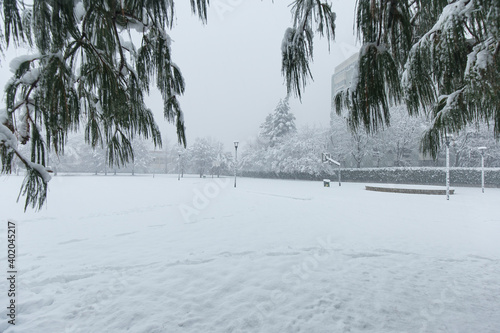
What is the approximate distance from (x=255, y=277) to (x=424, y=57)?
8.67 ft

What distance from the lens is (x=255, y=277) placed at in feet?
9.93

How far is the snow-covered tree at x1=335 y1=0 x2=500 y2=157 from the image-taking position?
117 centimetres

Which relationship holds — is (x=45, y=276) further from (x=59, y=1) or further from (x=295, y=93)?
(x=295, y=93)

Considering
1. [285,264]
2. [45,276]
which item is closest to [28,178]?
[45,276]

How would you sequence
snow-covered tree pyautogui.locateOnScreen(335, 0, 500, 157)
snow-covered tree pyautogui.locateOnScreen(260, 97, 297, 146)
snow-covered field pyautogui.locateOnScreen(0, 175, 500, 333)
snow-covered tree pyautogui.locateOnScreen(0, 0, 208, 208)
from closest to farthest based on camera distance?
snow-covered tree pyautogui.locateOnScreen(335, 0, 500, 157)
snow-covered tree pyautogui.locateOnScreen(0, 0, 208, 208)
snow-covered field pyautogui.locateOnScreen(0, 175, 500, 333)
snow-covered tree pyautogui.locateOnScreen(260, 97, 297, 146)

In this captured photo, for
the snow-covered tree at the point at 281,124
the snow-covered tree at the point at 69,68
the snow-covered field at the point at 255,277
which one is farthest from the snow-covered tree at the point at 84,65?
the snow-covered tree at the point at 281,124

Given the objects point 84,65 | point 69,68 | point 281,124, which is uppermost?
point 281,124

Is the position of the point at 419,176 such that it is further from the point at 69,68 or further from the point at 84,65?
the point at 69,68

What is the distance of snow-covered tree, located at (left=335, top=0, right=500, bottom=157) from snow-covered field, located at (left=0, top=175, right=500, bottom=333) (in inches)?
67.0

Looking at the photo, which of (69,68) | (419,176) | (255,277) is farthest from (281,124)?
(69,68)

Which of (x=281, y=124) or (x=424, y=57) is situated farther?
(x=281, y=124)

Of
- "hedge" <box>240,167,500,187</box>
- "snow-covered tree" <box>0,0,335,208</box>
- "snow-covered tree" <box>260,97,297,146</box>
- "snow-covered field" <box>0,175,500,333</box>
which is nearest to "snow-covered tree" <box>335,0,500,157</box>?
"snow-covered tree" <box>0,0,335,208</box>

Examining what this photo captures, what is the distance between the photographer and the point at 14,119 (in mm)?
1469

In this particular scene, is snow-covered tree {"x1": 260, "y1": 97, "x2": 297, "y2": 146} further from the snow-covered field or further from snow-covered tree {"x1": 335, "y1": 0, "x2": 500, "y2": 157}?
snow-covered tree {"x1": 335, "y1": 0, "x2": 500, "y2": 157}
